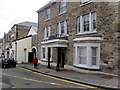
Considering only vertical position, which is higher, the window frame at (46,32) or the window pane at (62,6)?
the window pane at (62,6)

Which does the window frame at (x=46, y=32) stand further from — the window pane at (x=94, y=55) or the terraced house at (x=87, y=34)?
the window pane at (x=94, y=55)

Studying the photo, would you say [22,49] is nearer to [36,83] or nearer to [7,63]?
[7,63]

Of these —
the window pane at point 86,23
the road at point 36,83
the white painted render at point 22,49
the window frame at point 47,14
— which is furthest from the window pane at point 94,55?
the white painted render at point 22,49

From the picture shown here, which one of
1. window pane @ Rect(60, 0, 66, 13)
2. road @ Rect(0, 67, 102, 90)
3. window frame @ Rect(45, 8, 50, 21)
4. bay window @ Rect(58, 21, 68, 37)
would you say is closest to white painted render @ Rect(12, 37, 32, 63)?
window frame @ Rect(45, 8, 50, 21)

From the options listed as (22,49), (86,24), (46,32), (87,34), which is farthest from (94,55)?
(22,49)

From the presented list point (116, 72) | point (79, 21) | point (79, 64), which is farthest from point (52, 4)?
point (116, 72)

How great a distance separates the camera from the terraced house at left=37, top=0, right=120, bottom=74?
36.6ft

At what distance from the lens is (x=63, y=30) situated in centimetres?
1672

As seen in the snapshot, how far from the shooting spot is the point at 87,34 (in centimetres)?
1311

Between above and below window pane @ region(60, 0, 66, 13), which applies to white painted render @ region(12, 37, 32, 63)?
below

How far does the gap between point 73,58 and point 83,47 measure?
194 cm

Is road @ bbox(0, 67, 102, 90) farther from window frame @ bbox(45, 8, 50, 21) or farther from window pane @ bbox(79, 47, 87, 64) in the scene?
window frame @ bbox(45, 8, 50, 21)

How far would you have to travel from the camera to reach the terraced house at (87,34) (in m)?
11.1

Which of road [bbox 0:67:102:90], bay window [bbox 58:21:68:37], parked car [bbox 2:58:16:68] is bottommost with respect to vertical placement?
road [bbox 0:67:102:90]
